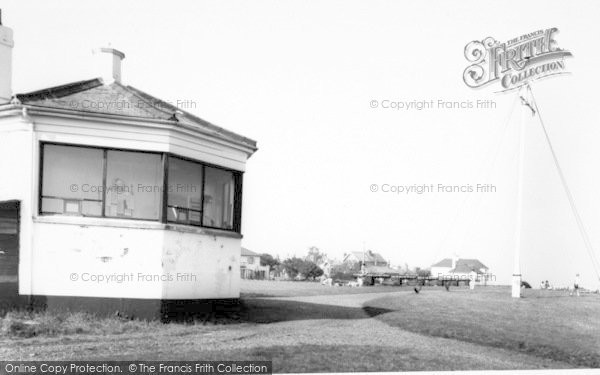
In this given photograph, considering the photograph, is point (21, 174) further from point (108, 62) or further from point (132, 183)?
point (108, 62)

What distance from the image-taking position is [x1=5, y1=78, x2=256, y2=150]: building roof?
1134 cm

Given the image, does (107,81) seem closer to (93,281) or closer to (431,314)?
(93,281)

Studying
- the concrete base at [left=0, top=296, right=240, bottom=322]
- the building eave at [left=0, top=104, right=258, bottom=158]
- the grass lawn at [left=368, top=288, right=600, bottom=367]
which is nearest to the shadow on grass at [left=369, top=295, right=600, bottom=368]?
the grass lawn at [left=368, top=288, right=600, bottom=367]

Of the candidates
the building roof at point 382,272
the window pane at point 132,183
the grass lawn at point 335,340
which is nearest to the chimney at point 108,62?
the window pane at point 132,183

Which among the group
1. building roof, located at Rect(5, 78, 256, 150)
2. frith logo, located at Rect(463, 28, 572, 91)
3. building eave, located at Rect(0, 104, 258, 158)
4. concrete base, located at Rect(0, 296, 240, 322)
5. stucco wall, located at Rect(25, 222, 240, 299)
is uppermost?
frith logo, located at Rect(463, 28, 572, 91)

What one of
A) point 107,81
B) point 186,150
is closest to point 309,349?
point 186,150

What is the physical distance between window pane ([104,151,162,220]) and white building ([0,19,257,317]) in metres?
0.04

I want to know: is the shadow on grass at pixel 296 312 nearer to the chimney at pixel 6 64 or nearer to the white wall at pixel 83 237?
the white wall at pixel 83 237

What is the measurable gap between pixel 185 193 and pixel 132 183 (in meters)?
1.20

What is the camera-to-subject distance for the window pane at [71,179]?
11562 millimetres

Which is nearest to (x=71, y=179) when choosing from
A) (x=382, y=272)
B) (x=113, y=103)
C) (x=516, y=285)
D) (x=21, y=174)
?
(x=21, y=174)

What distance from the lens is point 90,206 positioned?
39.6ft

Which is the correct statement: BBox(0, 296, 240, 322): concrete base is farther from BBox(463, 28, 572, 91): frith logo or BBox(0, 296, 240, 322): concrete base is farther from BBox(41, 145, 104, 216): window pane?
BBox(463, 28, 572, 91): frith logo

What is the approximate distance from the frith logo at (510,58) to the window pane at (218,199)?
19.8 ft
